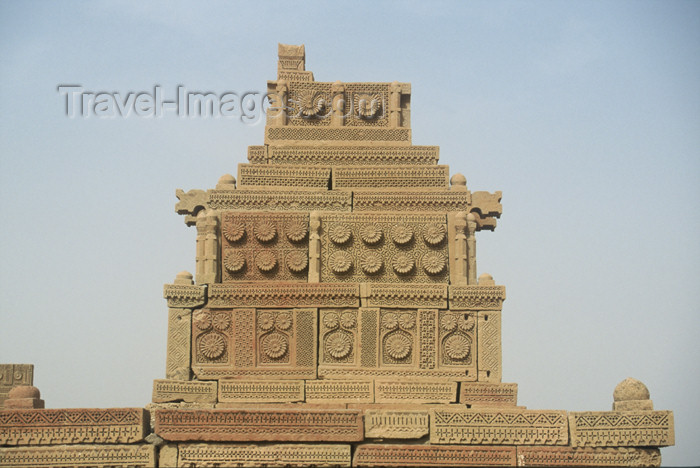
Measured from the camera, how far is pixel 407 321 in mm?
13570

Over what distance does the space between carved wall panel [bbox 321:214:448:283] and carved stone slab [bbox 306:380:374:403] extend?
154 centimetres

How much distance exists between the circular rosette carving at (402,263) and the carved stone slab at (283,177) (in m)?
1.63

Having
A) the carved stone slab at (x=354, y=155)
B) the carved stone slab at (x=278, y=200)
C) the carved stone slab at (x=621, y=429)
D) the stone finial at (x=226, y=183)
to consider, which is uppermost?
the carved stone slab at (x=354, y=155)

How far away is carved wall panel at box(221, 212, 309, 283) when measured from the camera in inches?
550

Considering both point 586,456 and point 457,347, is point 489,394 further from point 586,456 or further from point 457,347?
point 586,456

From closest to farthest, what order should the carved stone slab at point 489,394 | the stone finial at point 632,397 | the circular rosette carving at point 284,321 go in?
the stone finial at point 632,397
the carved stone slab at point 489,394
the circular rosette carving at point 284,321

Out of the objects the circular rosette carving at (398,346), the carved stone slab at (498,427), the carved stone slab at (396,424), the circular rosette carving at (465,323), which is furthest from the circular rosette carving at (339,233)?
the carved stone slab at (498,427)

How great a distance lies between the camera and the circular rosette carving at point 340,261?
13.9 metres

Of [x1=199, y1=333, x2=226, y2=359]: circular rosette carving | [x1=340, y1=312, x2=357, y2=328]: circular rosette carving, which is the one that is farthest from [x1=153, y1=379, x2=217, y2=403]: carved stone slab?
[x1=340, y1=312, x2=357, y2=328]: circular rosette carving

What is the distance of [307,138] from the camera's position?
1530 cm

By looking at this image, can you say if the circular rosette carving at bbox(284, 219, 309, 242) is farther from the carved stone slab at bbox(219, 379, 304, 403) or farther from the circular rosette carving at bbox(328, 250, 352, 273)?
the carved stone slab at bbox(219, 379, 304, 403)

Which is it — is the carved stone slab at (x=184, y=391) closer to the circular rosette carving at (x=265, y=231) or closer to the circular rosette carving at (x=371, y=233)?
the circular rosette carving at (x=265, y=231)

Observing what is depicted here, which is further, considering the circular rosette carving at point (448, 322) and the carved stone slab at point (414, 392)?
the circular rosette carving at point (448, 322)

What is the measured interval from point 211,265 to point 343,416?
A: 3.13 metres
